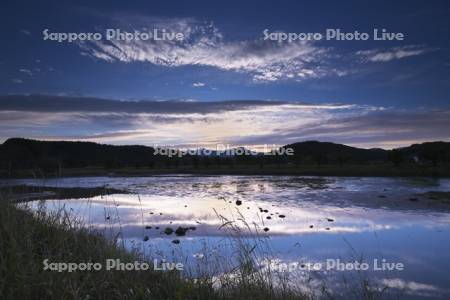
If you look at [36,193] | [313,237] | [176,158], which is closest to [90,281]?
[313,237]

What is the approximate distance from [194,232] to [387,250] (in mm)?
6620

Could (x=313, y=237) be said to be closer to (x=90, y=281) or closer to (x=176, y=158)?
(x=90, y=281)

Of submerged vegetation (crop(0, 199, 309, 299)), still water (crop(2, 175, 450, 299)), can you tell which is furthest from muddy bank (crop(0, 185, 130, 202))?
submerged vegetation (crop(0, 199, 309, 299))

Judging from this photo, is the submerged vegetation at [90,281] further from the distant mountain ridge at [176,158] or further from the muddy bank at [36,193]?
the distant mountain ridge at [176,158]

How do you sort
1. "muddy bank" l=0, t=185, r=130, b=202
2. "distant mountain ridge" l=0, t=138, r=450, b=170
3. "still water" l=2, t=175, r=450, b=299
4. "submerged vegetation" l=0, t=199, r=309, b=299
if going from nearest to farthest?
"submerged vegetation" l=0, t=199, r=309, b=299 → "still water" l=2, t=175, r=450, b=299 → "muddy bank" l=0, t=185, r=130, b=202 → "distant mountain ridge" l=0, t=138, r=450, b=170

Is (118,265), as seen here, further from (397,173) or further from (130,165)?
(130,165)

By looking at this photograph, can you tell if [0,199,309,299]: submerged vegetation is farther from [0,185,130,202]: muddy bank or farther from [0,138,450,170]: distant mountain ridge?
[0,138,450,170]: distant mountain ridge

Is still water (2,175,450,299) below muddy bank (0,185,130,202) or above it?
below

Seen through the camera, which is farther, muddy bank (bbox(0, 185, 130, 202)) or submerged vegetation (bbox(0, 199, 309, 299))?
muddy bank (bbox(0, 185, 130, 202))

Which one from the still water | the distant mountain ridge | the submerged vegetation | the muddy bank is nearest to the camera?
the submerged vegetation

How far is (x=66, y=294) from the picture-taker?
4781 millimetres

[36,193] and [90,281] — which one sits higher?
[36,193]

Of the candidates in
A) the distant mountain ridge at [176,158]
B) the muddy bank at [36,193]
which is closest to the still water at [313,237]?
the muddy bank at [36,193]

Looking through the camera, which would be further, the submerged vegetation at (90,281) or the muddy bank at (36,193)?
the muddy bank at (36,193)
